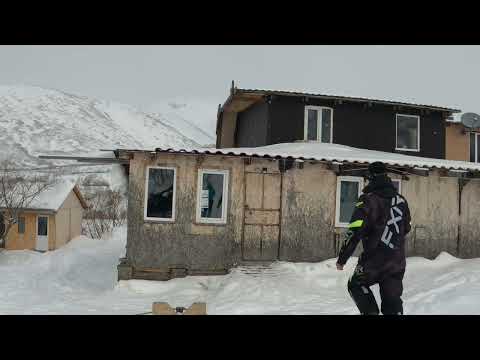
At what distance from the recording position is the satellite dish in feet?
61.7

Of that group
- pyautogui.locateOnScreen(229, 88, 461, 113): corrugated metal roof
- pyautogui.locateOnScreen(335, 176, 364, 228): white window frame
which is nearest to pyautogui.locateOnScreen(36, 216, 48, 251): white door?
pyautogui.locateOnScreen(229, 88, 461, 113): corrugated metal roof

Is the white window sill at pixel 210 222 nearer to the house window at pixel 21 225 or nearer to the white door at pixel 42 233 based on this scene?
the white door at pixel 42 233

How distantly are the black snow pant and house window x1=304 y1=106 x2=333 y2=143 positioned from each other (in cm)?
1212

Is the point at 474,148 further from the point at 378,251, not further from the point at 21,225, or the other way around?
the point at 21,225

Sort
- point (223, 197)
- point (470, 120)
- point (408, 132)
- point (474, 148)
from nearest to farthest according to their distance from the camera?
point (223, 197) → point (408, 132) → point (470, 120) → point (474, 148)

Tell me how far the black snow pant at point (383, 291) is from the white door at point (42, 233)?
26.0m

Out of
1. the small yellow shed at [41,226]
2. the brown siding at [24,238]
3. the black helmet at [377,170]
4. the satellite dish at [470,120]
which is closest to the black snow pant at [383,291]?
the black helmet at [377,170]

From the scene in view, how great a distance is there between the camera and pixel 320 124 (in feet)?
54.4

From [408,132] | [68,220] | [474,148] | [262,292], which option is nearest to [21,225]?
[68,220]

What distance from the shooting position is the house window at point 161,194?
38.1 ft

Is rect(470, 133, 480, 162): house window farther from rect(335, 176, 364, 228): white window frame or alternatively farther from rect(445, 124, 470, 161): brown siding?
rect(335, 176, 364, 228): white window frame

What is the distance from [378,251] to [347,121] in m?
12.6
